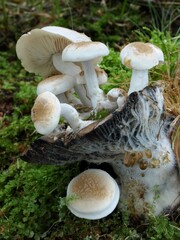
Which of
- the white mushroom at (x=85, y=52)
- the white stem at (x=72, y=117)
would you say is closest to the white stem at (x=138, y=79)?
the white mushroom at (x=85, y=52)

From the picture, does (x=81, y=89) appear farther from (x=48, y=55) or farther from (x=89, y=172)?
(x=89, y=172)

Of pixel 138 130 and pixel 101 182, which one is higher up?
pixel 138 130

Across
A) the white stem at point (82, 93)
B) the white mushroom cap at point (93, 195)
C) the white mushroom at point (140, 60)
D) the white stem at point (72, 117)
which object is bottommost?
the white mushroom cap at point (93, 195)

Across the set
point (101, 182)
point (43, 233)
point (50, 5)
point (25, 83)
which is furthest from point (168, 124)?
point (50, 5)

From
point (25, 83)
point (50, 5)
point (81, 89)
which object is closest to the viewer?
point (81, 89)

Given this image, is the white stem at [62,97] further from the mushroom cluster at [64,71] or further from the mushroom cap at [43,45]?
the mushroom cap at [43,45]

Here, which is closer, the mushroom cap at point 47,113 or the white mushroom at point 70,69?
the mushroom cap at point 47,113

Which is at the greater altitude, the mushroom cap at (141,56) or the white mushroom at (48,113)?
the mushroom cap at (141,56)

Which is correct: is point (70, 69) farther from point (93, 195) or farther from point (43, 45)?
point (93, 195)
